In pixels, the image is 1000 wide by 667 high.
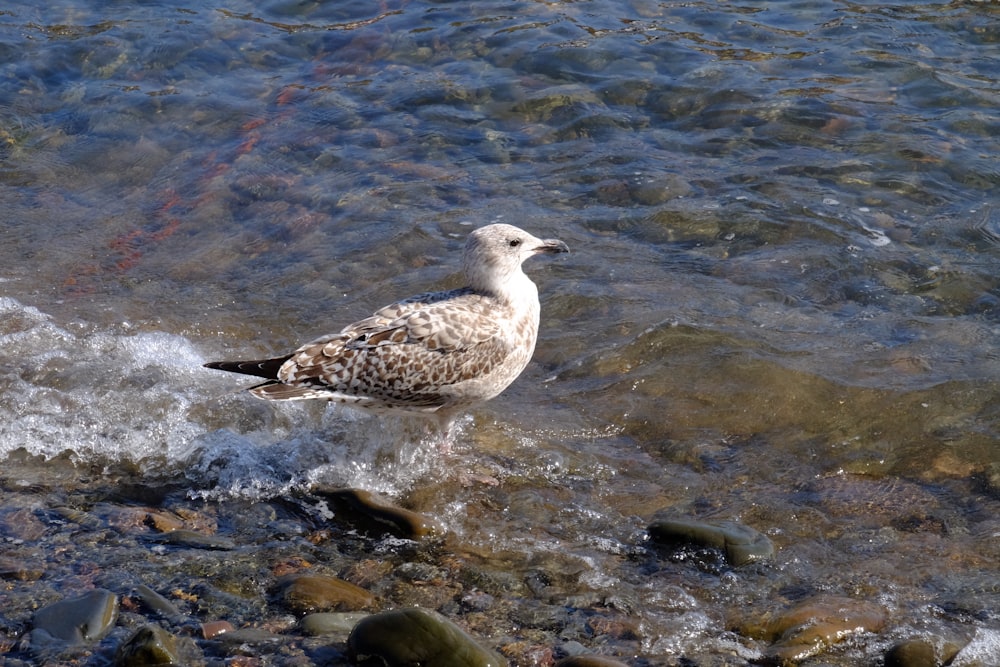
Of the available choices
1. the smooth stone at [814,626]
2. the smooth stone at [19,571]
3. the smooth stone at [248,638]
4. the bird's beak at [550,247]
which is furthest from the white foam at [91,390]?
the smooth stone at [814,626]

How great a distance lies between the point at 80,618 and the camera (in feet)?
14.7

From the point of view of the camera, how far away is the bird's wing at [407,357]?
6.05 m

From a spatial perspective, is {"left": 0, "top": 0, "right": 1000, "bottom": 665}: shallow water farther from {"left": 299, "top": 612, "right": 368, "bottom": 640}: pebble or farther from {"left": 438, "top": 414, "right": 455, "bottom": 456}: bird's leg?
{"left": 299, "top": 612, "right": 368, "bottom": 640}: pebble

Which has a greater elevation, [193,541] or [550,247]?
[550,247]

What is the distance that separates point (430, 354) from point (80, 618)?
224 cm

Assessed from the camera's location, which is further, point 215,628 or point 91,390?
point 91,390

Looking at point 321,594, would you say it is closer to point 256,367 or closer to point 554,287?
point 256,367

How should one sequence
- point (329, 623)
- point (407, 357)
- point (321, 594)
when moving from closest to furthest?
point (329, 623) < point (321, 594) < point (407, 357)

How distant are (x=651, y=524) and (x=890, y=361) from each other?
2.31m

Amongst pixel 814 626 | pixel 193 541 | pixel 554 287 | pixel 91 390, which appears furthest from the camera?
pixel 554 287

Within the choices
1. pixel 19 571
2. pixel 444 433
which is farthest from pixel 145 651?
pixel 444 433

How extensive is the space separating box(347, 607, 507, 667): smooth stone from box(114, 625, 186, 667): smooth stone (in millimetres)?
657

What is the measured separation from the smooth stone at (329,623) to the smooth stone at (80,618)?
2.42 ft

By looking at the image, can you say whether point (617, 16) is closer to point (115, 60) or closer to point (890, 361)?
point (115, 60)
